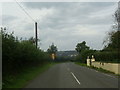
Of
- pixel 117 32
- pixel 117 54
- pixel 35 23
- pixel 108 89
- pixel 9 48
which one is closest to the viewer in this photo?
pixel 108 89

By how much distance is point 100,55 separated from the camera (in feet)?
251

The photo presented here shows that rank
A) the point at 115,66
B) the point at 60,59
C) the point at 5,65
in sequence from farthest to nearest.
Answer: the point at 60,59, the point at 115,66, the point at 5,65

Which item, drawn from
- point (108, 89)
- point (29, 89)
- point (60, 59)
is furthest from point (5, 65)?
point (60, 59)

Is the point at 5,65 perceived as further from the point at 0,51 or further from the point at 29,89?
the point at 29,89

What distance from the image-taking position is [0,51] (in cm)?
2027

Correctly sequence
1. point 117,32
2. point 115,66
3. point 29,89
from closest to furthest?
point 29,89 < point 115,66 < point 117,32

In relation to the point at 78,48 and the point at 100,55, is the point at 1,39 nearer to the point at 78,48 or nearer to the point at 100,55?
the point at 100,55

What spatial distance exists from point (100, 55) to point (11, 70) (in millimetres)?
52445

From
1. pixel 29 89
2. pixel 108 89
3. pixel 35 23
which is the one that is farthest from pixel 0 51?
pixel 35 23

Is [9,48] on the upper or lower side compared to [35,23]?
lower

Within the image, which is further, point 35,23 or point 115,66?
point 35,23

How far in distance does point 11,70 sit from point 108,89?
12510 millimetres

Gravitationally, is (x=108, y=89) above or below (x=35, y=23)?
below

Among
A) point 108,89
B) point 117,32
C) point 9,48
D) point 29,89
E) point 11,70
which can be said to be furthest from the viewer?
point 117,32
